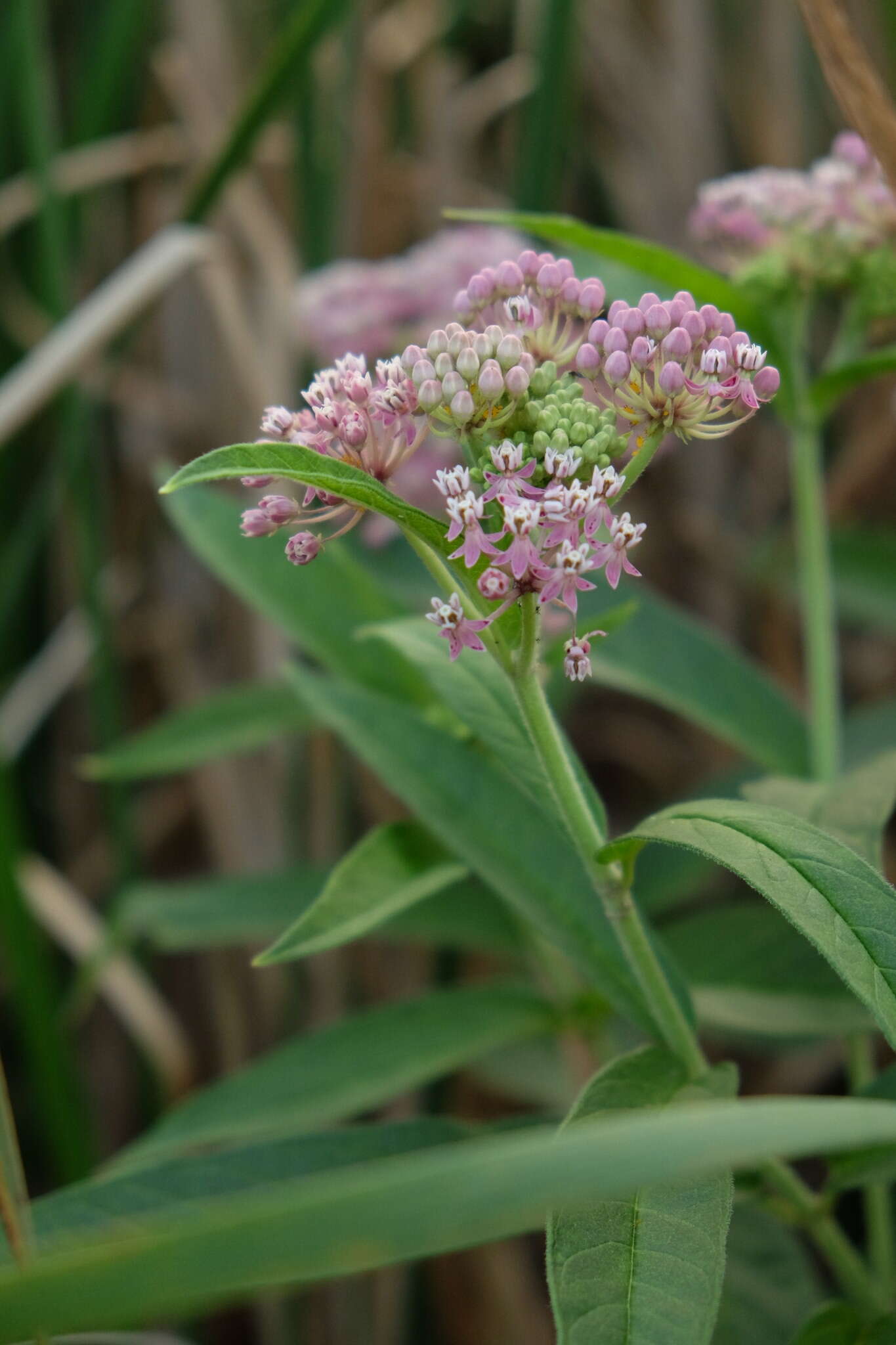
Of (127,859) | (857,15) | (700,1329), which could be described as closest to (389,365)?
(700,1329)

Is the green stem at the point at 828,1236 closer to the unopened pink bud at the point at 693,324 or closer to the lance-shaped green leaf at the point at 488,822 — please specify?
the lance-shaped green leaf at the point at 488,822

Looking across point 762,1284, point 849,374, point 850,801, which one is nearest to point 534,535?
point 850,801

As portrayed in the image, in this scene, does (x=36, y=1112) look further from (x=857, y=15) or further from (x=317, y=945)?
(x=857, y=15)

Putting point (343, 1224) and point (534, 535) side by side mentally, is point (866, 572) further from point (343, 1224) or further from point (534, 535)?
point (343, 1224)

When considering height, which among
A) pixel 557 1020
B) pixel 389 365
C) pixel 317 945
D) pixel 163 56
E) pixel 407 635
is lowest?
pixel 557 1020

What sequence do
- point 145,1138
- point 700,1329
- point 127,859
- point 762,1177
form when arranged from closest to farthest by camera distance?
point 700,1329, point 762,1177, point 145,1138, point 127,859

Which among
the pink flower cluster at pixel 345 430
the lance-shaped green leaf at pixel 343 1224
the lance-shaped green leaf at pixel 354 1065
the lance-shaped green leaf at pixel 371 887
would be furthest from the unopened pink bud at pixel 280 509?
the lance-shaped green leaf at pixel 354 1065

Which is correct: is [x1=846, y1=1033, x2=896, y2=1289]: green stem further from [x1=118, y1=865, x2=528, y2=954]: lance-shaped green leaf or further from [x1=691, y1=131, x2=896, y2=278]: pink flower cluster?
[x1=691, y1=131, x2=896, y2=278]: pink flower cluster
